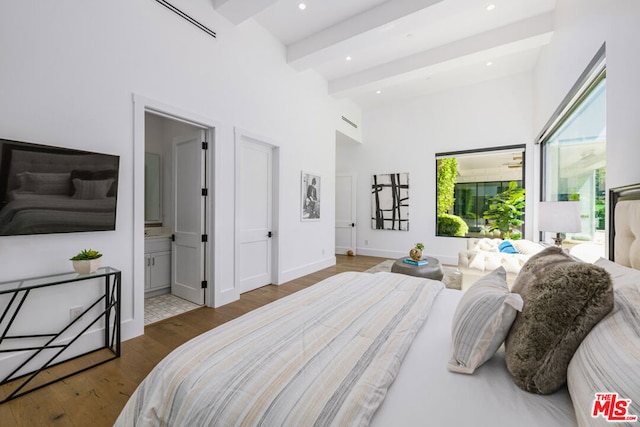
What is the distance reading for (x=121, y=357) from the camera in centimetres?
221

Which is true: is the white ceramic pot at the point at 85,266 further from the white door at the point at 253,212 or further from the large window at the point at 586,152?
the large window at the point at 586,152

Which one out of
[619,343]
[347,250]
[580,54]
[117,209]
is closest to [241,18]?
[117,209]

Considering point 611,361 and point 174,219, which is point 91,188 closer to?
point 174,219

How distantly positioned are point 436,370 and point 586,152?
311 cm

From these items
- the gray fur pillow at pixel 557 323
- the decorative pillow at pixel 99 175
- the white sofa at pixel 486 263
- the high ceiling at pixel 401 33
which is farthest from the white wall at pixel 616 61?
the decorative pillow at pixel 99 175

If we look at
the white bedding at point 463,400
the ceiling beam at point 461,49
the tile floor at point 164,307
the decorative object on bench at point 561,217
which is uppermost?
the ceiling beam at point 461,49

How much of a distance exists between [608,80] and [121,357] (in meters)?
4.32

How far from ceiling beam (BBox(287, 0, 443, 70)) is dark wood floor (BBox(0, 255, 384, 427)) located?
3.81m

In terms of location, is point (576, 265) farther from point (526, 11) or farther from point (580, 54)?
point (526, 11)

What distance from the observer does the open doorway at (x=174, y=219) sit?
333 cm

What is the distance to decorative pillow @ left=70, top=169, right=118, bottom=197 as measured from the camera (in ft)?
6.95

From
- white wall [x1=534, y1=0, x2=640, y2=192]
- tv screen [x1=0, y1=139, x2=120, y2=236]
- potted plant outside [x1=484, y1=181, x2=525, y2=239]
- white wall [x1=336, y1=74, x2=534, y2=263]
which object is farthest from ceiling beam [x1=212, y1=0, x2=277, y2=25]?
potted plant outside [x1=484, y1=181, x2=525, y2=239]

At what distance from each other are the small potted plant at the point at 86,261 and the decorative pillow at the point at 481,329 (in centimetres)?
249

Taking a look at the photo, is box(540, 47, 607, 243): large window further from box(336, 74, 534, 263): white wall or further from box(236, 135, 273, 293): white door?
box(236, 135, 273, 293): white door
